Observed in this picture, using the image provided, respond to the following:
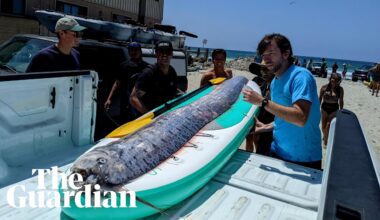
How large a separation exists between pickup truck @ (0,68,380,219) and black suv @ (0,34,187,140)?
74.0 inches

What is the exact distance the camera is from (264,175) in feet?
9.78

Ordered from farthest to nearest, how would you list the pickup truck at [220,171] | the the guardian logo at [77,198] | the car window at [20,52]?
the car window at [20,52] → the the guardian logo at [77,198] → the pickup truck at [220,171]

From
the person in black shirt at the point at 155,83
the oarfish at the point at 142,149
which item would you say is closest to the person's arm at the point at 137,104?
the person in black shirt at the point at 155,83

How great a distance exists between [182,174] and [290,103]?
1.19m

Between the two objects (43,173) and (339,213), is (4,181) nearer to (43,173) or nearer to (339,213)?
(43,173)

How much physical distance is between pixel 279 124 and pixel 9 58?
460cm

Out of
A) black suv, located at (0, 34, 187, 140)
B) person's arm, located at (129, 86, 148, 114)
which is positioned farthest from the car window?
person's arm, located at (129, 86, 148, 114)

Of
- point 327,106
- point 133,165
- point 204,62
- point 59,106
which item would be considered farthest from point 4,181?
point 204,62

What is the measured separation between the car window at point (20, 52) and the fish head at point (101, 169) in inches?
145

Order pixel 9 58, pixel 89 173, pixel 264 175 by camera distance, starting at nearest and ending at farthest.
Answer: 1. pixel 89 173
2. pixel 264 175
3. pixel 9 58

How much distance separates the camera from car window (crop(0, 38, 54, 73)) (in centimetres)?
537

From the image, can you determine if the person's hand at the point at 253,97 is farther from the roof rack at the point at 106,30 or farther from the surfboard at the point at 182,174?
the roof rack at the point at 106,30

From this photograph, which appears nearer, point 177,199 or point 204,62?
point 177,199

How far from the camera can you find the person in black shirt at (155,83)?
4305 millimetres
